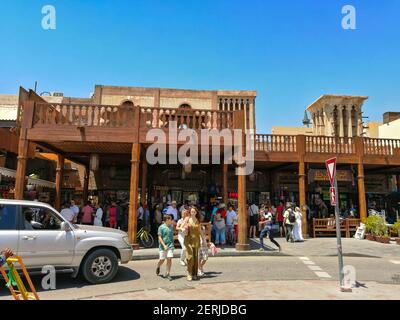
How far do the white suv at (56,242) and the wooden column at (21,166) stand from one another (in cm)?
508

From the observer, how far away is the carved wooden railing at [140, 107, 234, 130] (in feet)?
41.2

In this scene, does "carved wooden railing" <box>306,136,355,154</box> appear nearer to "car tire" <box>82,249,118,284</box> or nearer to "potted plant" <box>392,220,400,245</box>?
"potted plant" <box>392,220,400,245</box>

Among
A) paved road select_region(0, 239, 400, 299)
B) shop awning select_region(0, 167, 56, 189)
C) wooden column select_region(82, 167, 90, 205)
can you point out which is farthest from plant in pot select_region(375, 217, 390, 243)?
shop awning select_region(0, 167, 56, 189)

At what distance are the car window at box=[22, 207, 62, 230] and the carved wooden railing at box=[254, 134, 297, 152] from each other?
1205cm

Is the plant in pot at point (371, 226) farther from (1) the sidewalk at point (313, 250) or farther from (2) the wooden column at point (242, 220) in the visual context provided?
(2) the wooden column at point (242, 220)

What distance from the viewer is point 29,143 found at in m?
12.0

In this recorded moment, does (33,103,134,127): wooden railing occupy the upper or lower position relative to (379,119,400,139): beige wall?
lower

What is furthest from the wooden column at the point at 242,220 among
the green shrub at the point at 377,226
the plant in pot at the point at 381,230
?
the green shrub at the point at 377,226

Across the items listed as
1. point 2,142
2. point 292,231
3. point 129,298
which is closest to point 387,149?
point 292,231

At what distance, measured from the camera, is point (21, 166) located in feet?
38.2

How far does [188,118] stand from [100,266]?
6980 mm

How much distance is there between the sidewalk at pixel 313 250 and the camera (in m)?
11.6
